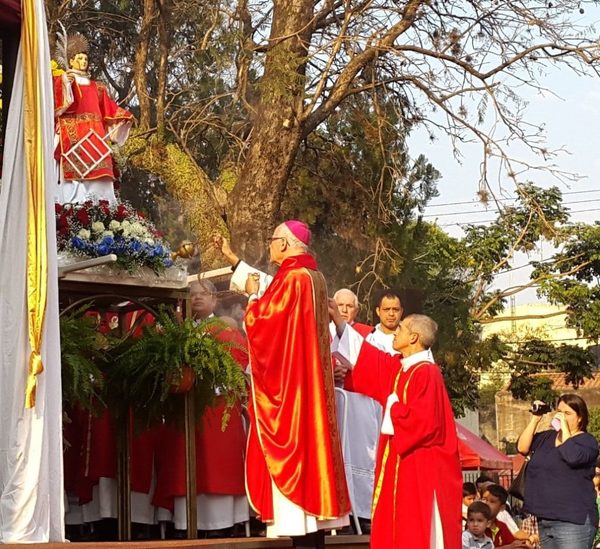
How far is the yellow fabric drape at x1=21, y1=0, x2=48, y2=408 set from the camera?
6.53m

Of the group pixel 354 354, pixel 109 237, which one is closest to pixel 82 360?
pixel 109 237

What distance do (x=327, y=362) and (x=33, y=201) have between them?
2421 millimetres


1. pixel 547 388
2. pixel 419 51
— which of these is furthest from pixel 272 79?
pixel 547 388

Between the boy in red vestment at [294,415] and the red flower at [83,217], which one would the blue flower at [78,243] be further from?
the boy in red vestment at [294,415]

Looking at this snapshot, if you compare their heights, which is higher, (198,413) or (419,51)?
(419,51)

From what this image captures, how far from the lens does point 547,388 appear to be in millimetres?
25984

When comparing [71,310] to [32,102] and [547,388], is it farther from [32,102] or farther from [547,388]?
[547,388]

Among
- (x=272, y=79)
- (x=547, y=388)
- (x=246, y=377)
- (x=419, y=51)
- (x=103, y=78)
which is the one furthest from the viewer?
(x=547, y=388)

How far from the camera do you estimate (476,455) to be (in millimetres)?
19078

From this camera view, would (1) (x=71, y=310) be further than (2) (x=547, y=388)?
No

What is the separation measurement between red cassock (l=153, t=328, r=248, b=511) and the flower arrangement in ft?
2.52

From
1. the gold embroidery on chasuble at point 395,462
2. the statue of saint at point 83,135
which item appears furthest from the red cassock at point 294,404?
the statue of saint at point 83,135

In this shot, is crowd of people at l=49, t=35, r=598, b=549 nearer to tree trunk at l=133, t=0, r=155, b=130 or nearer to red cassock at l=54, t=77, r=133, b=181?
red cassock at l=54, t=77, r=133, b=181

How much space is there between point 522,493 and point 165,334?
2.83 metres
